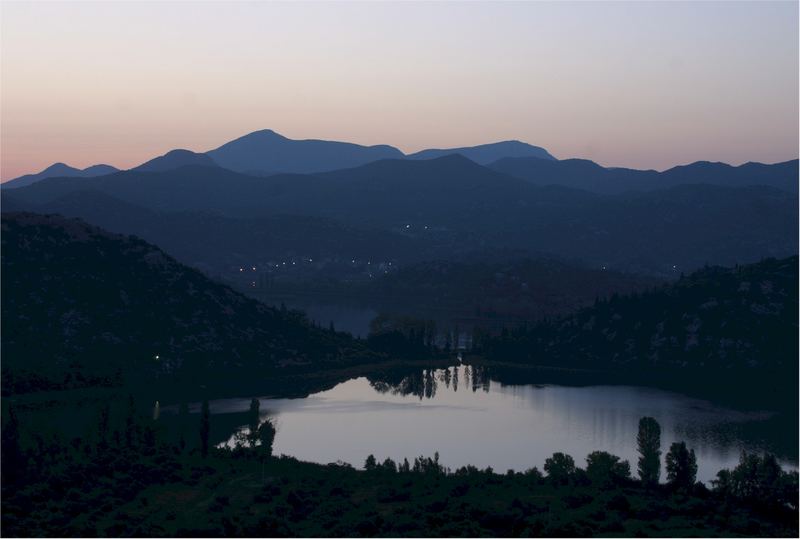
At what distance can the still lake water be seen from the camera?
3706 inches

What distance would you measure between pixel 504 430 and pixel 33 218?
79.6m

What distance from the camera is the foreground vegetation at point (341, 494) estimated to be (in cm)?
6331

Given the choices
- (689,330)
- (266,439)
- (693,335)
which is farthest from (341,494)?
(689,330)

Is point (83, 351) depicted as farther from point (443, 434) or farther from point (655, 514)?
point (655, 514)

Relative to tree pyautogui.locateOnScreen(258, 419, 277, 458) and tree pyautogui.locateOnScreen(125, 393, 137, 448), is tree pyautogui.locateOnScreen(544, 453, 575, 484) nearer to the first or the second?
tree pyautogui.locateOnScreen(258, 419, 277, 458)

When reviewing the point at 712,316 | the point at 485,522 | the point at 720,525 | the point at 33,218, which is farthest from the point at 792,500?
the point at 33,218

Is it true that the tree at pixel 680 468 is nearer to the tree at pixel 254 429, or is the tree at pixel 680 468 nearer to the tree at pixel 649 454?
the tree at pixel 649 454

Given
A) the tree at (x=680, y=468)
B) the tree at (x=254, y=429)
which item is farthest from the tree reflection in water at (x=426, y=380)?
the tree at (x=680, y=468)

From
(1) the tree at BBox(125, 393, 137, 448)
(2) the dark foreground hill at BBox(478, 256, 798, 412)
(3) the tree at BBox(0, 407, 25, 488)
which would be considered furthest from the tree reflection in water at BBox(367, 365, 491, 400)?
(3) the tree at BBox(0, 407, 25, 488)

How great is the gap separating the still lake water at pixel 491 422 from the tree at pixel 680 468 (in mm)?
6435

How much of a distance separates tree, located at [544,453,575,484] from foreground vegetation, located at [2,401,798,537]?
101 millimetres

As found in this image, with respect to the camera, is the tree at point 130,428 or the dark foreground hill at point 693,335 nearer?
the tree at point 130,428

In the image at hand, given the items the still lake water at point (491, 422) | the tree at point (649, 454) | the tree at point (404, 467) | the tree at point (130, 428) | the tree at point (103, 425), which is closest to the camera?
the tree at point (649, 454)

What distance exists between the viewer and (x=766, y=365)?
147m
